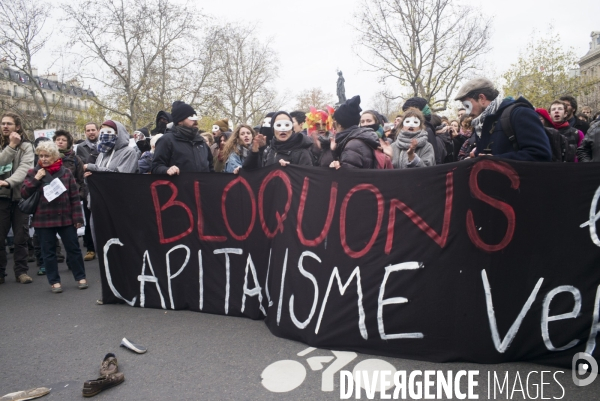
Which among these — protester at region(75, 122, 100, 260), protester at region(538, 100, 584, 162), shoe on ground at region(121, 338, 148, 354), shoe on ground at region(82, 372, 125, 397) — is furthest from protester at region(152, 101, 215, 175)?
protester at region(538, 100, 584, 162)

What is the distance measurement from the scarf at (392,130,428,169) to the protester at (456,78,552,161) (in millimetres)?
578

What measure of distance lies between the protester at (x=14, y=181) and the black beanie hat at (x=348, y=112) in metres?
4.09

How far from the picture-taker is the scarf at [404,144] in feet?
14.5

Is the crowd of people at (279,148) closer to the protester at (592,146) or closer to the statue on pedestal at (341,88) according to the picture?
the protester at (592,146)

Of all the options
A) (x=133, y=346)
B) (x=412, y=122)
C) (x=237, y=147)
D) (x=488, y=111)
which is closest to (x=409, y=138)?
(x=412, y=122)

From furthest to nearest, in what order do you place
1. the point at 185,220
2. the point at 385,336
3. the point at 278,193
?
the point at 185,220 < the point at 278,193 < the point at 385,336

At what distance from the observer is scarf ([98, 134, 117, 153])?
18.4 ft

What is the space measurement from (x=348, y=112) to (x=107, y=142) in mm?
3100

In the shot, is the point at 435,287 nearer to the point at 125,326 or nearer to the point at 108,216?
the point at 125,326

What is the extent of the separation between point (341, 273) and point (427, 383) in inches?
38.8

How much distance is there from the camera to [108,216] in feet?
15.5

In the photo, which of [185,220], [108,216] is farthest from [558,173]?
[108,216]

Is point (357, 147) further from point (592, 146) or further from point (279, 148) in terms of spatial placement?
point (592, 146)

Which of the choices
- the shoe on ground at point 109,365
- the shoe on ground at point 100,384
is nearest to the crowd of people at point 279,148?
Answer: the shoe on ground at point 109,365
